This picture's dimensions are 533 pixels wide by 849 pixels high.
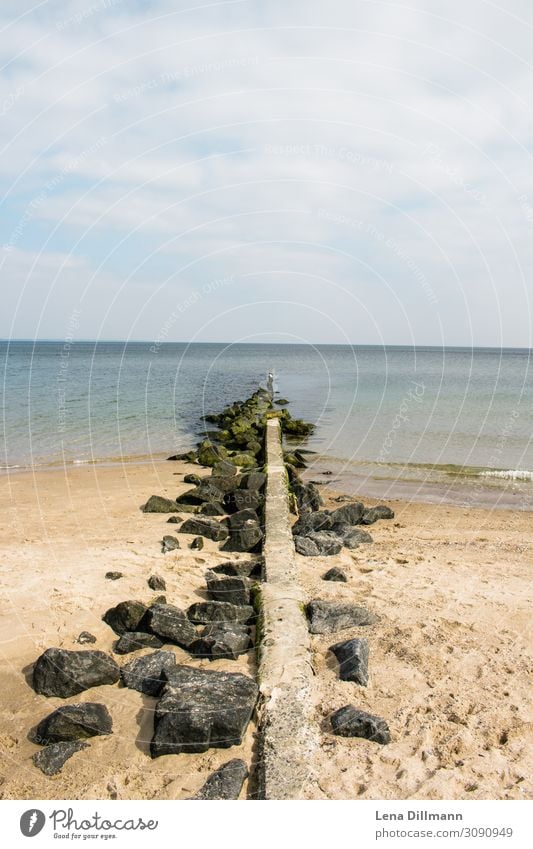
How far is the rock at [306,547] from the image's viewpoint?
875cm

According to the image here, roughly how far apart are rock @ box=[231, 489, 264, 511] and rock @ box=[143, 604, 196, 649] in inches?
200

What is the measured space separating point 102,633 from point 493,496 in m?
11.4

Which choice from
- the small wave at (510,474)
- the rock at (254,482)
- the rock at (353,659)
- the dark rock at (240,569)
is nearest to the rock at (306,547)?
the dark rock at (240,569)

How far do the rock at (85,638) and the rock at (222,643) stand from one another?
1.00 m

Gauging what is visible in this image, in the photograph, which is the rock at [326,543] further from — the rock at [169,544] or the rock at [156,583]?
the rock at [156,583]

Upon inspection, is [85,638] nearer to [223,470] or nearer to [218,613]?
[218,613]

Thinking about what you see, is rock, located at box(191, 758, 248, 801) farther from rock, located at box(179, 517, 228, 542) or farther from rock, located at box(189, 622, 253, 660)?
rock, located at box(179, 517, 228, 542)

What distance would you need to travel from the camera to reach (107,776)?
411 centimetres

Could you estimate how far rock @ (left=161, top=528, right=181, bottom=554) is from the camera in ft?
29.4

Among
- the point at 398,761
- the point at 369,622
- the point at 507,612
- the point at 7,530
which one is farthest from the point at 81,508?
the point at 398,761

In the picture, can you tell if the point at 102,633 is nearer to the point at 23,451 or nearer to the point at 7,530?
the point at 7,530

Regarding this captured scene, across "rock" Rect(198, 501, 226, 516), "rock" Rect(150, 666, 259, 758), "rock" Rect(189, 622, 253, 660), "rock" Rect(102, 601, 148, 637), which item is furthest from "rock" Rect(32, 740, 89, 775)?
"rock" Rect(198, 501, 226, 516)

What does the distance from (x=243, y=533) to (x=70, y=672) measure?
4417 mm

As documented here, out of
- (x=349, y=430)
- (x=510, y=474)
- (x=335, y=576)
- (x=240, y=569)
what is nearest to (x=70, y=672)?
(x=240, y=569)
